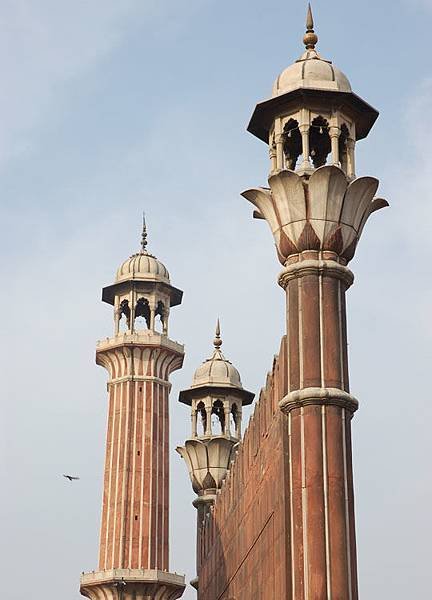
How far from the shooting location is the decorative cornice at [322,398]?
15066mm

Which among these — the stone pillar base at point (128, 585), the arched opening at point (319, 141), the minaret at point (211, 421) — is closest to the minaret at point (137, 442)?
the stone pillar base at point (128, 585)

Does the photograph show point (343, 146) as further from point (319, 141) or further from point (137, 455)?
point (137, 455)

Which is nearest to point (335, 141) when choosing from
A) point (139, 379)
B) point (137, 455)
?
point (137, 455)

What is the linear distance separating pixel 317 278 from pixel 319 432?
224 cm

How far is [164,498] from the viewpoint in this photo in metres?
43.4

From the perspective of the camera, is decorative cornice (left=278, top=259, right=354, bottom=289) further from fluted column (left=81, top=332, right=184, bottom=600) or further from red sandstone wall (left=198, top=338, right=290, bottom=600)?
fluted column (left=81, top=332, right=184, bottom=600)

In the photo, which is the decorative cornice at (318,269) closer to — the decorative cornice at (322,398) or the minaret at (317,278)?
the minaret at (317,278)

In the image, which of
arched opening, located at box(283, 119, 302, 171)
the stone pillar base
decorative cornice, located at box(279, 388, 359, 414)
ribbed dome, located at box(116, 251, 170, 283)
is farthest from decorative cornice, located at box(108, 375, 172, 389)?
decorative cornice, located at box(279, 388, 359, 414)

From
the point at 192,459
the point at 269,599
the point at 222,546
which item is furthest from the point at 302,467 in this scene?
the point at 192,459

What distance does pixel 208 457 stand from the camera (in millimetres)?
29844

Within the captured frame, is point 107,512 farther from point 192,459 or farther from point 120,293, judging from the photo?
point 192,459

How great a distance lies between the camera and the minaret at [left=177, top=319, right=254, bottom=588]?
2964 centimetres

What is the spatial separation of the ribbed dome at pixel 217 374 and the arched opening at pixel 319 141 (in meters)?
13.1

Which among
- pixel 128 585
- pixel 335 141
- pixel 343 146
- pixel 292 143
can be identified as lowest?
pixel 128 585
